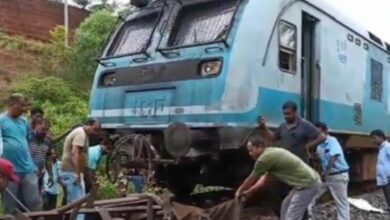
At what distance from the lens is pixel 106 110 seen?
7777 millimetres

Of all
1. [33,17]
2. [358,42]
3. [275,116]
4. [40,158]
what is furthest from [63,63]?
[275,116]

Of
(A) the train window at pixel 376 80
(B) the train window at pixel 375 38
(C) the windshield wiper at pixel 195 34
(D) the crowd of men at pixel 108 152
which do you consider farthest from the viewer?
(B) the train window at pixel 375 38

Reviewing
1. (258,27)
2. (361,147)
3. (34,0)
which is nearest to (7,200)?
(258,27)

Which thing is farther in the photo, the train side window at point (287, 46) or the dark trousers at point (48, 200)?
the dark trousers at point (48, 200)

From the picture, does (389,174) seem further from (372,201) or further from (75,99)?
(75,99)

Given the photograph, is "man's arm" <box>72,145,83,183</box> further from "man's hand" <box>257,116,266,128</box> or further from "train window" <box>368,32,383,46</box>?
"train window" <box>368,32,383,46</box>

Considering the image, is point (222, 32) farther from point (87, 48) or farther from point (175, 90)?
point (87, 48)

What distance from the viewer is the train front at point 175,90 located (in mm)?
6605

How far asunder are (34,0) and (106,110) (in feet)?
40.5

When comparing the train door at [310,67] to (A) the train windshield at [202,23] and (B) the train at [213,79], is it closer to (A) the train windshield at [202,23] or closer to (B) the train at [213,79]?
(B) the train at [213,79]

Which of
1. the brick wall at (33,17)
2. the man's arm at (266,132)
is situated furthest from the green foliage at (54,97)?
the man's arm at (266,132)

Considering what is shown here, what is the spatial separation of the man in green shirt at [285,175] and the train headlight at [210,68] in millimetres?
1022

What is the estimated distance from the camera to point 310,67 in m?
7.90

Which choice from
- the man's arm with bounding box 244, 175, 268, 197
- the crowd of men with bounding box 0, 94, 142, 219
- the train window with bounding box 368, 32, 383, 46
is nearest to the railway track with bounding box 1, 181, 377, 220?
the crowd of men with bounding box 0, 94, 142, 219
